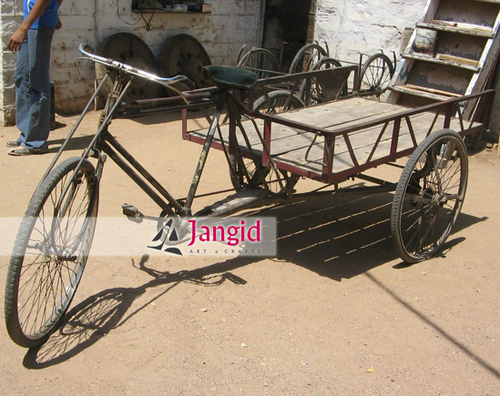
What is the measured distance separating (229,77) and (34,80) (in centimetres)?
315

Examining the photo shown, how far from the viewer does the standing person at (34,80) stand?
5.97m

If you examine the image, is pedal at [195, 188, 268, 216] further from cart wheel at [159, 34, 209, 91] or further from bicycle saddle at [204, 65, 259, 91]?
cart wheel at [159, 34, 209, 91]

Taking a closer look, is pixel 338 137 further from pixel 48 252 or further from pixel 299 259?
pixel 48 252

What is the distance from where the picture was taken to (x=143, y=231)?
460 centimetres

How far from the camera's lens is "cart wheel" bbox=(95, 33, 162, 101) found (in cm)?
801

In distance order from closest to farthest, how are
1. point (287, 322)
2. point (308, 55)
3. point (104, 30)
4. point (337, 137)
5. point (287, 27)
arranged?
1. point (287, 322)
2. point (337, 137)
3. point (104, 30)
4. point (308, 55)
5. point (287, 27)

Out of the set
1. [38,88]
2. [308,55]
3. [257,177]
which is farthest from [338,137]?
[308,55]

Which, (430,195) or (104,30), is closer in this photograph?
(430,195)

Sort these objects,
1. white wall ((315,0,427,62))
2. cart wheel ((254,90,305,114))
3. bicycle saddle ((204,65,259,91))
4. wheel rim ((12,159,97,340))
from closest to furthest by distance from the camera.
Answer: wheel rim ((12,159,97,340)) → bicycle saddle ((204,65,259,91)) → cart wheel ((254,90,305,114)) → white wall ((315,0,427,62))

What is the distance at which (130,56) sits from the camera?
8.30 meters

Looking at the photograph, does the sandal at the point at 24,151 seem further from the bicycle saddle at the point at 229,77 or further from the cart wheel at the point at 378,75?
the cart wheel at the point at 378,75

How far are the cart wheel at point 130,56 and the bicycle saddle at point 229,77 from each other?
433cm

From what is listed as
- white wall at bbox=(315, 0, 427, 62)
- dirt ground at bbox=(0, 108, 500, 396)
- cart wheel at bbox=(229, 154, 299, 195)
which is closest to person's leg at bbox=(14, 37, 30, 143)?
dirt ground at bbox=(0, 108, 500, 396)

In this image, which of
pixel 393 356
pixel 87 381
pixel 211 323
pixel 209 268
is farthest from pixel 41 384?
pixel 393 356
